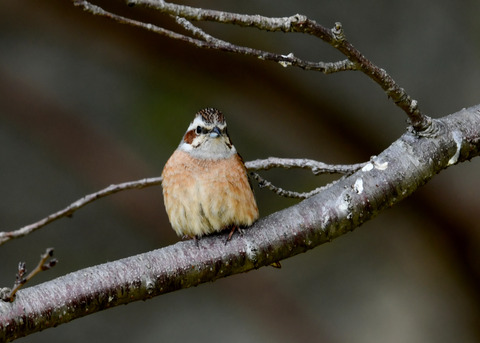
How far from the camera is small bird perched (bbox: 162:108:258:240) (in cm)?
267

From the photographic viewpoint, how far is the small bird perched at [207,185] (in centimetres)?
267

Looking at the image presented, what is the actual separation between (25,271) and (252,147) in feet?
11.0

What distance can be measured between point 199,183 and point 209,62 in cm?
240

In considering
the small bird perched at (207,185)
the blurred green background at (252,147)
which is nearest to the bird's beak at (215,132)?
the small bird perched at (207,185)

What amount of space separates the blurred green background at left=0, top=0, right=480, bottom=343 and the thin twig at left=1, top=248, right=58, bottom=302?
3.18 meters

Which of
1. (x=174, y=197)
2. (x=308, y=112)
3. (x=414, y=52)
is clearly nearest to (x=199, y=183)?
(x=174, y=197)

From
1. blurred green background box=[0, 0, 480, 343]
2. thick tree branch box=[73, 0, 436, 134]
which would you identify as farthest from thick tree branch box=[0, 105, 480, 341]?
blurred green background box=[0, 0, 480, 343]

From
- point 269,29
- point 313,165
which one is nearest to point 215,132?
point 313,165

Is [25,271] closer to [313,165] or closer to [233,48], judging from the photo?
[233,48]

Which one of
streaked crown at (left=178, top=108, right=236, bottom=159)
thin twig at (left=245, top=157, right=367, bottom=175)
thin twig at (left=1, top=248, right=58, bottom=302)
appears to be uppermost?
→ streaked crown at (left=178, top=108, right=236, bottom=159)

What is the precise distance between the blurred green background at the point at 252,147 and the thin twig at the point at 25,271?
318cm

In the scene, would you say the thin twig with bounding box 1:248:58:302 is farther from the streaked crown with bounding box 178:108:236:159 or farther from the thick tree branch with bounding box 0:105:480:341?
the streaked crown with bounding box 178:108:236:159

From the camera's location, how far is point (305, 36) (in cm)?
496

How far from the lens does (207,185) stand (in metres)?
2.83
